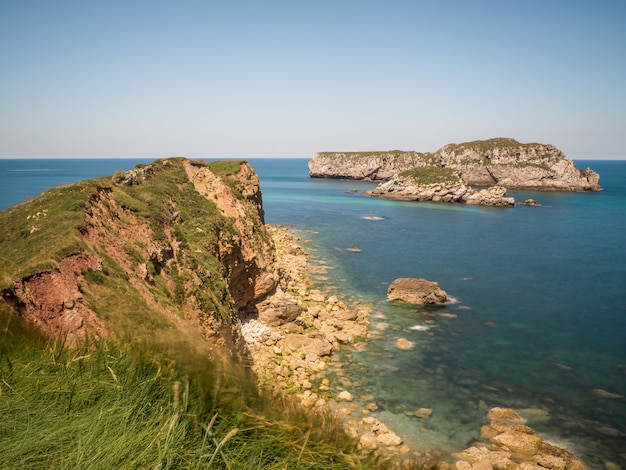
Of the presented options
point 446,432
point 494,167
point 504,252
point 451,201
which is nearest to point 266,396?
point 446,432

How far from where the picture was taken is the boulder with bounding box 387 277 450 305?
37875mm

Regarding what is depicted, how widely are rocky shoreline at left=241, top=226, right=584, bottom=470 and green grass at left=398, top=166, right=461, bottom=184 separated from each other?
10324 centimetres

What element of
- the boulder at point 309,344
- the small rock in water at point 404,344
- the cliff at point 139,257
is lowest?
the small rock in water at point 404,344

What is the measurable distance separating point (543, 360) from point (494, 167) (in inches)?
6133

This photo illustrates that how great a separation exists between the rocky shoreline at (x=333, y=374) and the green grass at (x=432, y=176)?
4064 inches

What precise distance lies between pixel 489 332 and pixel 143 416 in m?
32.9

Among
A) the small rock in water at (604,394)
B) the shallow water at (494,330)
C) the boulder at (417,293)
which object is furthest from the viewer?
the boulder at (417,293)

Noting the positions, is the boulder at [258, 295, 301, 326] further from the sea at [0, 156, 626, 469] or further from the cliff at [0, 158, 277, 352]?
the sea at [0, 156, 626, 469]

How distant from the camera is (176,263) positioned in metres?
21.7

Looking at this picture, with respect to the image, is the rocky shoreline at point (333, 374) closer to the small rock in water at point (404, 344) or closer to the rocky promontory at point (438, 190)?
the small rock in water at point (404, 344)

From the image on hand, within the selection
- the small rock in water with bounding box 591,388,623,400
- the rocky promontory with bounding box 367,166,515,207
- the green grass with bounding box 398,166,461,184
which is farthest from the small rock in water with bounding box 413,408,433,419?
the green grass with bounding box 398,166,461,184

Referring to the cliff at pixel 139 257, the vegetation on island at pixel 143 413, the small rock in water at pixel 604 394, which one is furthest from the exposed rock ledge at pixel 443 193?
the vegetation on island at pixel 143 413

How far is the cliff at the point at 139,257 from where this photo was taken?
13344 mm

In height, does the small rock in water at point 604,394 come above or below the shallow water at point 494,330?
below
